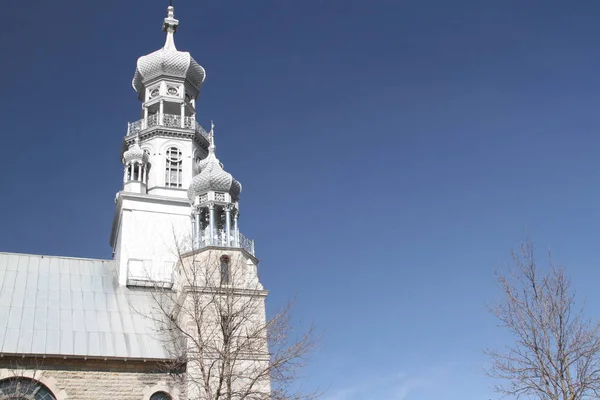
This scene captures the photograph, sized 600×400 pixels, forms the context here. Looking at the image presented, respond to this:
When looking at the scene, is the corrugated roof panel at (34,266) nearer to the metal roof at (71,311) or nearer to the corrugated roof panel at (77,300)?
the metal roof at (71,311)

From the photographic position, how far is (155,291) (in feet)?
89.5

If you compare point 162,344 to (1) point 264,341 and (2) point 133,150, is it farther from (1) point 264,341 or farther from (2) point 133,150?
(2) point 133,150

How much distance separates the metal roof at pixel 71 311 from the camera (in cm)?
2348

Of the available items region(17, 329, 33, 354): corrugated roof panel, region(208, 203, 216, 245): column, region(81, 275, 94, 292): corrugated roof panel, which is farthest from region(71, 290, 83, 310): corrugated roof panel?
region(208, 203, 216, 245): column

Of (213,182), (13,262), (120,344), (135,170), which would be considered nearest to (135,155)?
(135,170)

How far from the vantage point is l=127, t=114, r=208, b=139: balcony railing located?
33.8m

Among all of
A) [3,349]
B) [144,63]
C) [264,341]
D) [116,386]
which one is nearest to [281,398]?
[264,341]

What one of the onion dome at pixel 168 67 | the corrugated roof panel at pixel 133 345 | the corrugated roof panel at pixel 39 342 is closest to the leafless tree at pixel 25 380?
the corrugated roof panel at pixel 39 342

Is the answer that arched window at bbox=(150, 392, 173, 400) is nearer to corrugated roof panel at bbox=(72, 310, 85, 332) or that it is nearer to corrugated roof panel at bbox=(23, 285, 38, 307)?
corrugated roof panel at bbox=(72, 310, 85, 332)

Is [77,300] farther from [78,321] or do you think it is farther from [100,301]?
[78,321]

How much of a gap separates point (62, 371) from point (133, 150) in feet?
39.9

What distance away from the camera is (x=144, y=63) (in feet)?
117

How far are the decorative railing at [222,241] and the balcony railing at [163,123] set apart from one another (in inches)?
323

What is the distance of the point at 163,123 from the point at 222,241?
30.8 feet
